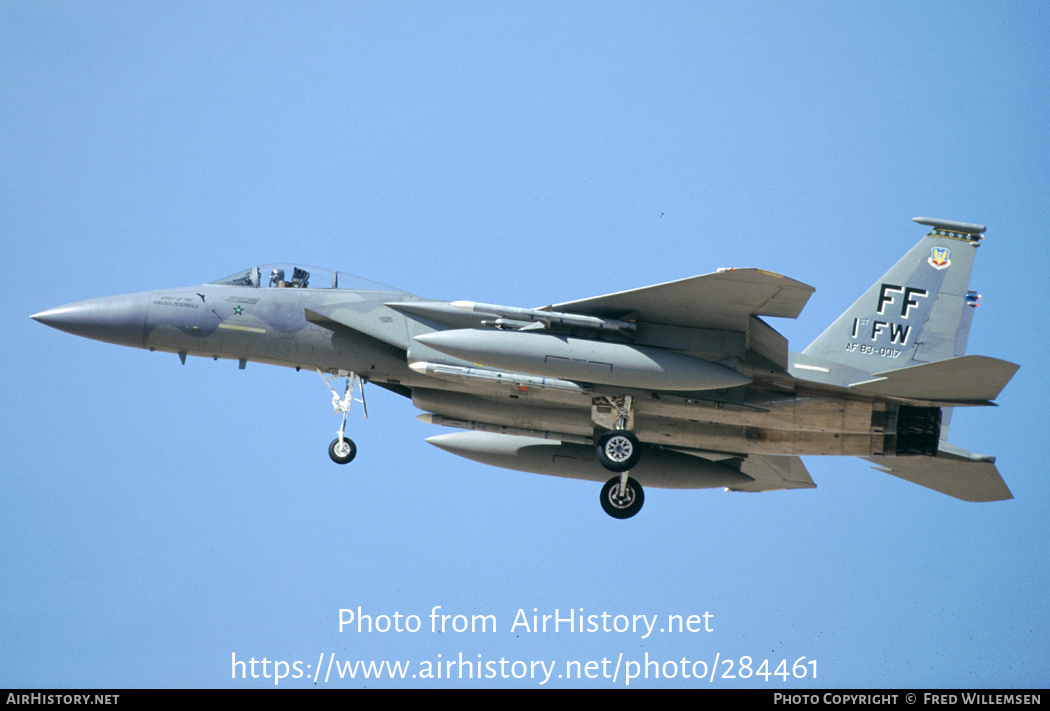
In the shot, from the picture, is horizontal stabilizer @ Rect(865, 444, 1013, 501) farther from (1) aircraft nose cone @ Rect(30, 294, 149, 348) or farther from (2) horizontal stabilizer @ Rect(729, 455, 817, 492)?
(1) aircraft nose cone @ Rect(30, 294, 149, 348)

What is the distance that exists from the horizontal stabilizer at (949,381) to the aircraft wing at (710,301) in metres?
1.44

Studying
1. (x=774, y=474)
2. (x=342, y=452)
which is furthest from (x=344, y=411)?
(x=774, y=474)

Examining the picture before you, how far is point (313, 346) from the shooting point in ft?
43.8

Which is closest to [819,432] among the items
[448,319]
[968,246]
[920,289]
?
[920,289]

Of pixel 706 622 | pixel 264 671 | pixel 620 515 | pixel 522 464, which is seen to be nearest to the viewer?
pixel 264 671

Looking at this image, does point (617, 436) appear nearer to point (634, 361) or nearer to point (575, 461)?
point (634, 361)

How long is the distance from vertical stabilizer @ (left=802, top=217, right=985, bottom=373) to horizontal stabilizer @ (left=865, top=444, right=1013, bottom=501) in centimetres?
127

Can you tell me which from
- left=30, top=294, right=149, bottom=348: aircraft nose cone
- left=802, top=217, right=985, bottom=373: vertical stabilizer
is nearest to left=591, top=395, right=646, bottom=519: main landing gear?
left=802, top=217, right=985, bottom=373: vertical stabilizer

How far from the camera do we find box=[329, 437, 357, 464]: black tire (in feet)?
43.7

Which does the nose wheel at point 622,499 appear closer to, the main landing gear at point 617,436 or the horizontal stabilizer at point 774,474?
the main landing gear at point 617,436

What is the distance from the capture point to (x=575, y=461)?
14602 millimetres

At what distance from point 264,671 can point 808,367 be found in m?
7.35
